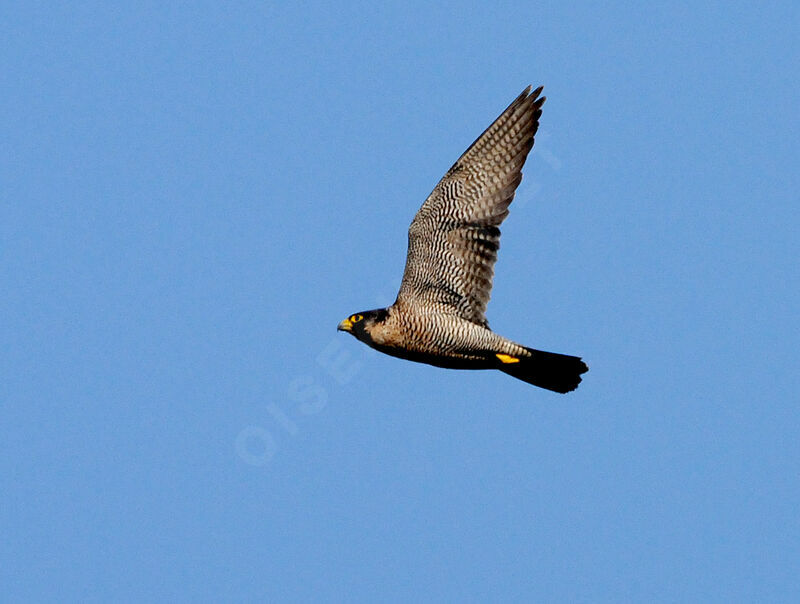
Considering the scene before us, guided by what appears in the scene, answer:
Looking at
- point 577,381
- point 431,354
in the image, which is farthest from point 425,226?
point 577,381

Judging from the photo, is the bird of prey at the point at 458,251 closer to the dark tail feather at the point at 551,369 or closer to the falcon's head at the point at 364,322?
the falcon's head at the point at 364,322

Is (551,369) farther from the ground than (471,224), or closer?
closer

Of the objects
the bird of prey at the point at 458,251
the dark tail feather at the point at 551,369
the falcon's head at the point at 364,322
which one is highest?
the bird of prey at the point at 458,251

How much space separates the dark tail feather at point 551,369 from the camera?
9414 millimetres

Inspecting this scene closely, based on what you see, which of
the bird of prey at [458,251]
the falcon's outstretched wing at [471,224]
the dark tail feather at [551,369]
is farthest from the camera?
the falcon's outstretched wing at [471,224]

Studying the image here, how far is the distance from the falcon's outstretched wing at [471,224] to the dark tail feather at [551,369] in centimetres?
72

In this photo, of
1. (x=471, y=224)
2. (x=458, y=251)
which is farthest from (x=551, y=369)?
(x=471, y=224)

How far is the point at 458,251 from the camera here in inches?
392

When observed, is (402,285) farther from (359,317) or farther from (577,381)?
(577,381)

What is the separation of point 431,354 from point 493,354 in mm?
696

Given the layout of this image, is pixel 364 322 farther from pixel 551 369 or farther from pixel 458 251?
pixel 551 369

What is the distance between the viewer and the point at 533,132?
9945 mm

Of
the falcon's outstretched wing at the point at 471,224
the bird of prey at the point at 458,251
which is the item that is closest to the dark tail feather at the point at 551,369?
the bird of prey at the point at 458,251

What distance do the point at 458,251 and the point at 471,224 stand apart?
35 centimetres
